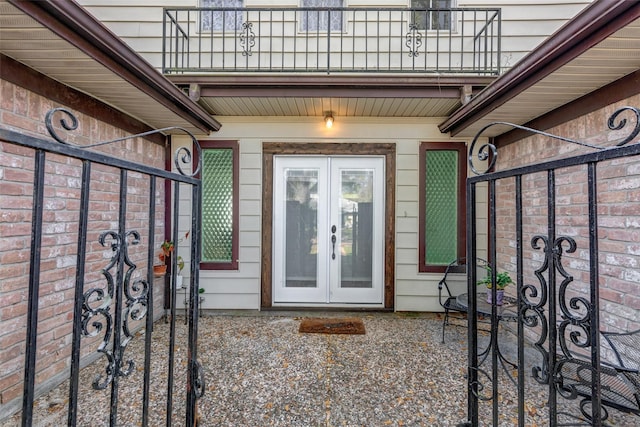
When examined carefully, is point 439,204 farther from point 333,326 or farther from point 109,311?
point 109,311

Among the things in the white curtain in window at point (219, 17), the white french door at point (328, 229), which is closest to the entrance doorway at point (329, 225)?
the white french door at point (328, 229)

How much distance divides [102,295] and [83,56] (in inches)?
71.9

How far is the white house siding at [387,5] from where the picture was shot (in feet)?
12.2

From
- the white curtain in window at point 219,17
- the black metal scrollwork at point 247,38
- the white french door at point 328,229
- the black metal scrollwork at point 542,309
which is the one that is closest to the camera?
the black metal scrollwork at point 542,309

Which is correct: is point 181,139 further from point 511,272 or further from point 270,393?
point 511,272

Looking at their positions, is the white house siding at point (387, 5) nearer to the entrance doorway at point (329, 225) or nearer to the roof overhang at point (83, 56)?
the roof overhang at point (83, 56)

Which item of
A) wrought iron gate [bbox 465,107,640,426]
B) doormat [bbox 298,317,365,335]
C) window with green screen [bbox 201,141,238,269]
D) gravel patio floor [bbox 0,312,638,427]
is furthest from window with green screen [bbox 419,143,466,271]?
window with green screen [bbox 201,141,238,269]

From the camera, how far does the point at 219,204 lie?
3.97 m

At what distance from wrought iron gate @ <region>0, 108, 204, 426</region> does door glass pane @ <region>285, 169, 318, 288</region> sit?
4.69ft

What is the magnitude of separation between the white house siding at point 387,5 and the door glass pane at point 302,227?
2313 millimetres

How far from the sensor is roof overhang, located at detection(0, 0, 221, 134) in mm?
1647

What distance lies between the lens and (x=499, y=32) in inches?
135

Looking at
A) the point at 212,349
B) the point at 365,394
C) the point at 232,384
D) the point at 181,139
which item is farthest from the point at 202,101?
the point at 365,394

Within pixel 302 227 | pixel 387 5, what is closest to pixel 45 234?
pixel 302 227
